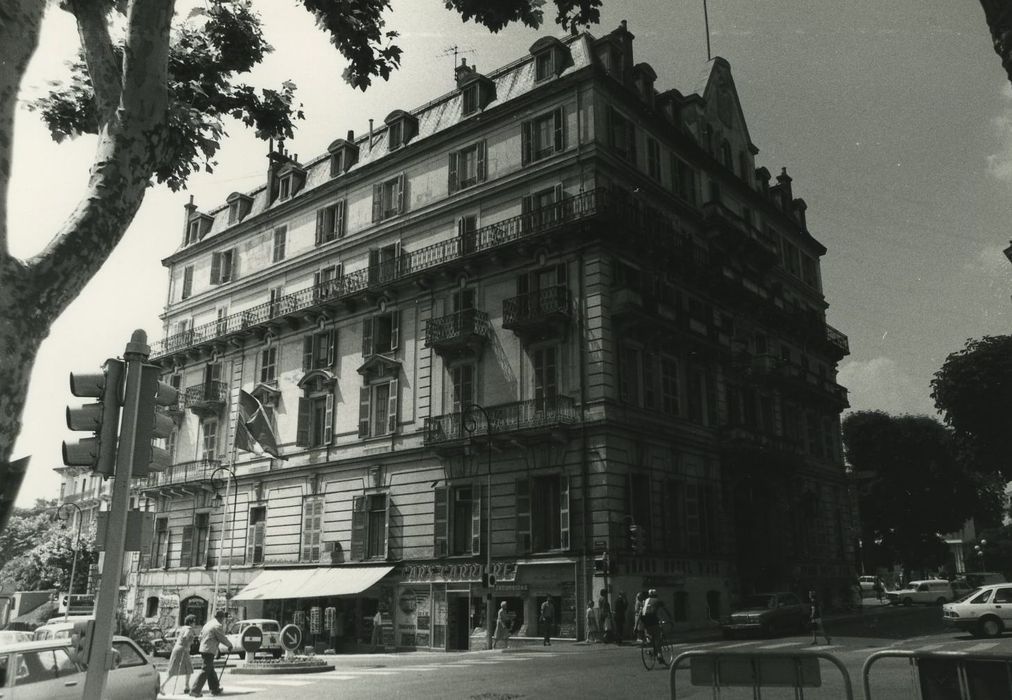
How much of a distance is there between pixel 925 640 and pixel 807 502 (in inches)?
744

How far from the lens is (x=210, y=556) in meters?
40.2

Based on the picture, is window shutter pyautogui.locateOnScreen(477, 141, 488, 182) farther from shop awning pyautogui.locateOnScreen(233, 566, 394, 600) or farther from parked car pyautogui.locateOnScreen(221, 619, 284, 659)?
parked car pyautogui.locateOnScreen(221, 619, 284, 659)

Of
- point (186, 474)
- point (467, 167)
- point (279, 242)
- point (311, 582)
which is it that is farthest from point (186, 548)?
point (467, 167)

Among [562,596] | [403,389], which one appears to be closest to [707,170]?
[403,389]

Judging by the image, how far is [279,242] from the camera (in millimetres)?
42406

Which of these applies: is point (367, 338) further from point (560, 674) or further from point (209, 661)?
point (560, 674)

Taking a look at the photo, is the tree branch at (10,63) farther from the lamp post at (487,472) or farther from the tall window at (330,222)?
the tall window at (330,222)

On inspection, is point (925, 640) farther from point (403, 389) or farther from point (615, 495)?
point (403, 389)

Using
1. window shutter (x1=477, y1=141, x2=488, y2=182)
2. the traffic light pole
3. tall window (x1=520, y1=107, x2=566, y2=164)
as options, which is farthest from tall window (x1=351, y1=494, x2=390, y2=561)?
the traffic light pole

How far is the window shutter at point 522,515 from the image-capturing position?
29.9m

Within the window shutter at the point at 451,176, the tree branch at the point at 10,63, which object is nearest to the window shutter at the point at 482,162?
the window shutter at the point at 451,176

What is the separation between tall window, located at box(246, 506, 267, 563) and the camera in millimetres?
38625

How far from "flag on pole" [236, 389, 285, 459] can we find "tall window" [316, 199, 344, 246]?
8.47 meters

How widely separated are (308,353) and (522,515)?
13917 millimetres
